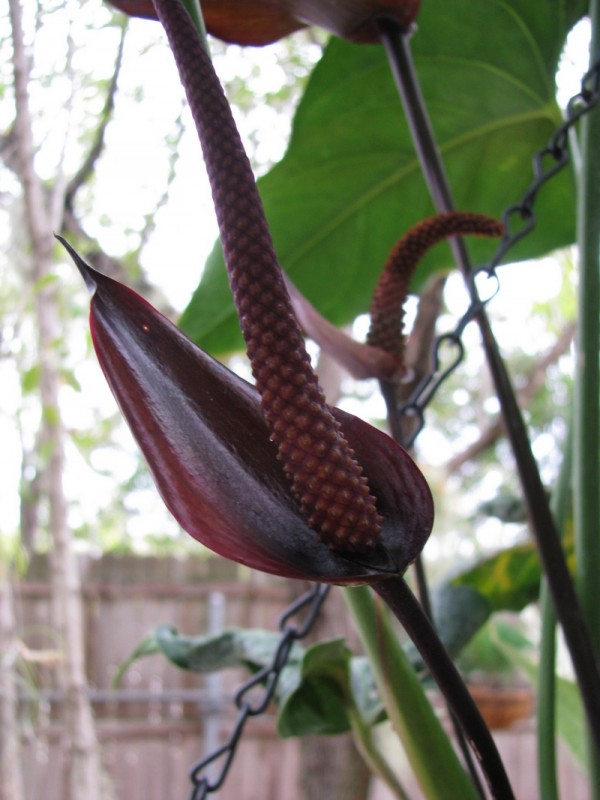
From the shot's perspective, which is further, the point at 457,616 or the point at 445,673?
the point at 457,616

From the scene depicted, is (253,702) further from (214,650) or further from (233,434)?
(233,434)

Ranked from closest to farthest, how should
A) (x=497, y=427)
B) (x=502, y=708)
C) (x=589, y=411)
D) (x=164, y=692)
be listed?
(x=589, y=411)
(x=502, y=708)
(x=497, y=427)
(x=164, y=692)

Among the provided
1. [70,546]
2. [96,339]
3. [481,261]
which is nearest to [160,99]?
[70,546]

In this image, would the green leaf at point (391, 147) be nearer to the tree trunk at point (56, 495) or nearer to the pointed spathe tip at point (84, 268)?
the pointed spathe tip at point (84, 268)

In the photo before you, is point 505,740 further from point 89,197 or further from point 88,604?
point 89,197

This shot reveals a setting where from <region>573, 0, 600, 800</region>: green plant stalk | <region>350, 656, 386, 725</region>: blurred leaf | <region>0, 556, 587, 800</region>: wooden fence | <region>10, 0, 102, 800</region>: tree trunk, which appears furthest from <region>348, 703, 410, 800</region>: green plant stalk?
<region>0, 556, 587, 800</region>: wooden fence

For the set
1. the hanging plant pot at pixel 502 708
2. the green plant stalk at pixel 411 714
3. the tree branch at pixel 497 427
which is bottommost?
the hanging plant pot at pixel 502 708

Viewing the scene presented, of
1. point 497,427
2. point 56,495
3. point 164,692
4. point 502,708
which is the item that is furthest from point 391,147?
point 164,692

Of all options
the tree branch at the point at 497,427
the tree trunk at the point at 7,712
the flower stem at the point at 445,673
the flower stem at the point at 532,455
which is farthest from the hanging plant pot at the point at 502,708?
the flower stem at the point at 445,673
